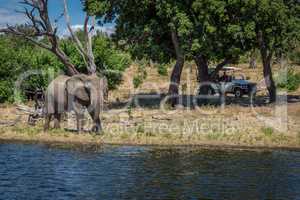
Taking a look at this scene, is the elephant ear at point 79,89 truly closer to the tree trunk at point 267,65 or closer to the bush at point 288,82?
the tree trunk at point 267,65

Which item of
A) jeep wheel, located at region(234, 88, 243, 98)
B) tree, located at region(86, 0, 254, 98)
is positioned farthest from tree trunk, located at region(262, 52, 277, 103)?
jeep wheel, located at region(234, 88, 243, 98)

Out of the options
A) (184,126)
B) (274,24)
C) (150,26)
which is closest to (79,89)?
(184,126)

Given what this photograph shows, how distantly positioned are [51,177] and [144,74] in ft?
154

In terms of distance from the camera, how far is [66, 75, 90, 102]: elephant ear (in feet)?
91.5

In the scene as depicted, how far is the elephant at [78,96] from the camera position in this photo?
91.1 ft

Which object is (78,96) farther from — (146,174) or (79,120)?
(146,174)

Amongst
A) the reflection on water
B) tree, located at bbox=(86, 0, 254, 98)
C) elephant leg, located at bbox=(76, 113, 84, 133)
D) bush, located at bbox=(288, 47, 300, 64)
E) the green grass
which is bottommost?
the reflection on water

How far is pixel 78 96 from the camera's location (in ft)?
91.7

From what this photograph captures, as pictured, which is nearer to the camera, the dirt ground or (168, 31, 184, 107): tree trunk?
the dirt ground

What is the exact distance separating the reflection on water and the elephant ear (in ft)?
12.2

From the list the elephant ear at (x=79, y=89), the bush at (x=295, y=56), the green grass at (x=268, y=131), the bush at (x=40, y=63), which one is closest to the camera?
the elephant ear at (x=79, y=89)

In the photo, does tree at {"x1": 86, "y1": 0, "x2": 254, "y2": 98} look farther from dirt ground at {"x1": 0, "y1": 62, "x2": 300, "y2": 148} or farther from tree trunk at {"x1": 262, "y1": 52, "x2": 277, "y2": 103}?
dirt ground at {"x1": 0, "y1": 62, "x2": 300, "y2": 148}

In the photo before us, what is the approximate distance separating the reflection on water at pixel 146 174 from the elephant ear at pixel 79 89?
12.2ft

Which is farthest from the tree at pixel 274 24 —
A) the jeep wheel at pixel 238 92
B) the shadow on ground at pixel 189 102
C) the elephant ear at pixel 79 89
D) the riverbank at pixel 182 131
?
the elephant ear at pixel 79 89
